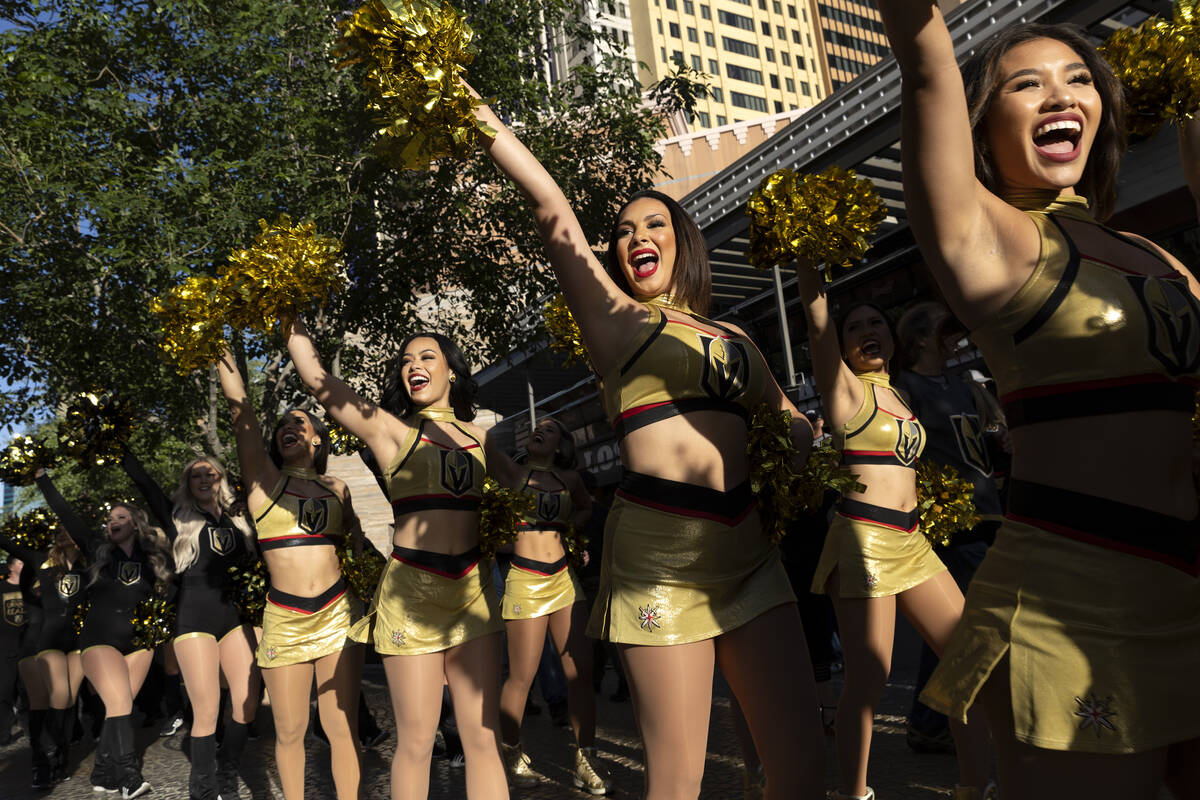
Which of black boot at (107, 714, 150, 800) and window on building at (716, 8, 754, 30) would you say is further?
window on building at (716, 8, 754, 30)

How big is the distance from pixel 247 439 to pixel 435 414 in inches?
50.4

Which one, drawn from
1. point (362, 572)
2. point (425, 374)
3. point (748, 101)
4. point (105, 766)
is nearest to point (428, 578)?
point (425, 374)

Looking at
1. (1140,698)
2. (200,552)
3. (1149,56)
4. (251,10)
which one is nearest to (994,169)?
(1149,56)

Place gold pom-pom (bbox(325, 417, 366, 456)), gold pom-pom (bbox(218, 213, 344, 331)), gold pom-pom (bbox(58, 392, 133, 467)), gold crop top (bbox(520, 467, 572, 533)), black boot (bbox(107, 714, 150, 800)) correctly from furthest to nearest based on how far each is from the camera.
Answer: black boot (bbox(107, 714, 150, 800))
gold crop top (bbox(520, 467, 572, 533))
gold pom-pom (bbox(58, 392, 133, 467))
gold pom-pom (bbox(325, 417, 366, 456))
gold pom-pom (bbox(218, 213, 344, 331))

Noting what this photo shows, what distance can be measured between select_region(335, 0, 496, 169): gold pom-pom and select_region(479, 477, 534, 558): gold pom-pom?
225 centimetres

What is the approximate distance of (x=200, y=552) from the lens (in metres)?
6.59

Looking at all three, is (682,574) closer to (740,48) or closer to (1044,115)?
(1044,115)

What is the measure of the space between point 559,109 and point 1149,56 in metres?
10.0

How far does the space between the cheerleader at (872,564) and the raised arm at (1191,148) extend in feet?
4.70

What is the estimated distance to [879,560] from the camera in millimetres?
4160

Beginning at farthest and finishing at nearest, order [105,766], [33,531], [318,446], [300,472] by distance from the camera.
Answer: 1. [33,531]
2. [105,766]
3. [318,446]
4. [300,472]

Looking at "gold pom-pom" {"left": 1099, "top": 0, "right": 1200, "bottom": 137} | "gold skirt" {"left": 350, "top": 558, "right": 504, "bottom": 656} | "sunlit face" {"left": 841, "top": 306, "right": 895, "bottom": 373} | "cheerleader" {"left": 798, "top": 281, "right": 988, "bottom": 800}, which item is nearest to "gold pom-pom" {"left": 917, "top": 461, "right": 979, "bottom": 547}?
"cheerleader" {"left": 798, "top": 281, "right": 988, "bottom": 800}

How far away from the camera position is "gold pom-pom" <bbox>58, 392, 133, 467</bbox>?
22.0ft

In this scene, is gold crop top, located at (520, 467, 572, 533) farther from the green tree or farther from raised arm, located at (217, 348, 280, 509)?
the green tree
